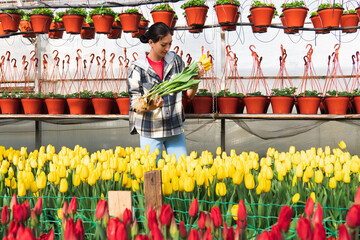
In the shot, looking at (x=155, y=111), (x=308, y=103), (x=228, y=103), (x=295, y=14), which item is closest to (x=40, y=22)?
(x=228, y=103)

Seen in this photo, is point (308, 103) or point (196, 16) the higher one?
point (196, 16)

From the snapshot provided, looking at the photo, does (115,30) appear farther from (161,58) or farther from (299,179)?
(299,179)

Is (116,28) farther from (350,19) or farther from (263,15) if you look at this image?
(350,19)

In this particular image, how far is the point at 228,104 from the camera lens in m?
3.58

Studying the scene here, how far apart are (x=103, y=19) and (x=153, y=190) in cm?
291

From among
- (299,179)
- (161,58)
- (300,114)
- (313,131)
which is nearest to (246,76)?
(313,131)

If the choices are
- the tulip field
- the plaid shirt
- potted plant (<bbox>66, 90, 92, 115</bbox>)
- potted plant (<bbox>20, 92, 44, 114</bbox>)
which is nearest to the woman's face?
the plaid shirt

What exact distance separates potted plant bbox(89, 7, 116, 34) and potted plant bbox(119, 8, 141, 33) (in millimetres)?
121

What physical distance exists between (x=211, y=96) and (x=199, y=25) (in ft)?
1.90

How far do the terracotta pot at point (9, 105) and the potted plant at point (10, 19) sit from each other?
64 centimetres

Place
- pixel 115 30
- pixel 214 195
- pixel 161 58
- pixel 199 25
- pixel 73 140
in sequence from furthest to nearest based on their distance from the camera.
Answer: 1. pixel 73 140
2. pixel 115 30
3. pixel 199 25
4. pixel 161 58
5. pixel 214 195

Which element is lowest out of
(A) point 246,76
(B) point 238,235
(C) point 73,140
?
(B) point 238,235

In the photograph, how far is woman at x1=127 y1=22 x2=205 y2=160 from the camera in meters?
2.47

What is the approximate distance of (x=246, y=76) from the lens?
515 centimetres
